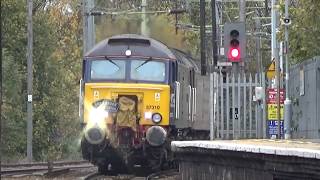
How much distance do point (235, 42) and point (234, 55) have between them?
33 cm

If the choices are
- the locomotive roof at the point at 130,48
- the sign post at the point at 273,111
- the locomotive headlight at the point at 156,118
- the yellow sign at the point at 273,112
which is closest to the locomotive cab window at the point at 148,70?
the locomotive roof at the point at 130,48

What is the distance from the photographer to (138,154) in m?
20.5

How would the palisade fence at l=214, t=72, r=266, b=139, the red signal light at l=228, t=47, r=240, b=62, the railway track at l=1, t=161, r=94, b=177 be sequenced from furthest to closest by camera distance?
the palisade fence at l=214, t=72, r=266, b=139
the railway track at l=1, t=161, r=94, b=177
the red signal light at l=228, t=47, r=240, b=62

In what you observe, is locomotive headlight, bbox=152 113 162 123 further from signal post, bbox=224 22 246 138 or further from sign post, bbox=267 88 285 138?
sign post, bbox=267 88 285 138

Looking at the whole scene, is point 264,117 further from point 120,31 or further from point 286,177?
point 286,177

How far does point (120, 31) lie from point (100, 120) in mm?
3941

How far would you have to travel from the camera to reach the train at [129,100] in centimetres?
1956

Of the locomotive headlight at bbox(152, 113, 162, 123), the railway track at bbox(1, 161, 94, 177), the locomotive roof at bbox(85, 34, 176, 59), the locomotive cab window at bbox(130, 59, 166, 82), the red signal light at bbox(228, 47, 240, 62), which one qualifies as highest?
the locomotive roof at bbox(85, 34, 176, 59)

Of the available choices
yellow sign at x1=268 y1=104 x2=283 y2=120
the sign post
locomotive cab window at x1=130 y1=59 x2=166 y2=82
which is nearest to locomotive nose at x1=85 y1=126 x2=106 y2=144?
locomotive cab window at x1=130 y1=59 x2=166 y2=82

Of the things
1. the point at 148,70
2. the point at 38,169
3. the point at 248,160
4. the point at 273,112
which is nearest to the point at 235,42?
the point at 148,70

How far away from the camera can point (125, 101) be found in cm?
1975

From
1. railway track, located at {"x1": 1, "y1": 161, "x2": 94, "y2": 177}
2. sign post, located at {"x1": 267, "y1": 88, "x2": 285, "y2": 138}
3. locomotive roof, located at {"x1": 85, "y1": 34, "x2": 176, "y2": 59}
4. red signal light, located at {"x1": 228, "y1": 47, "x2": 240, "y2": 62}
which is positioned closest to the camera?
red signal light, located at {"x1": 228, "y1": 47, "x2": 240, "y2": 62}

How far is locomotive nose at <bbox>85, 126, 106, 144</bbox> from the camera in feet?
63.5

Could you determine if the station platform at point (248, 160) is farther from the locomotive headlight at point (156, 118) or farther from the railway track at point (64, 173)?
the locomotive headlight at point (156, 118)
